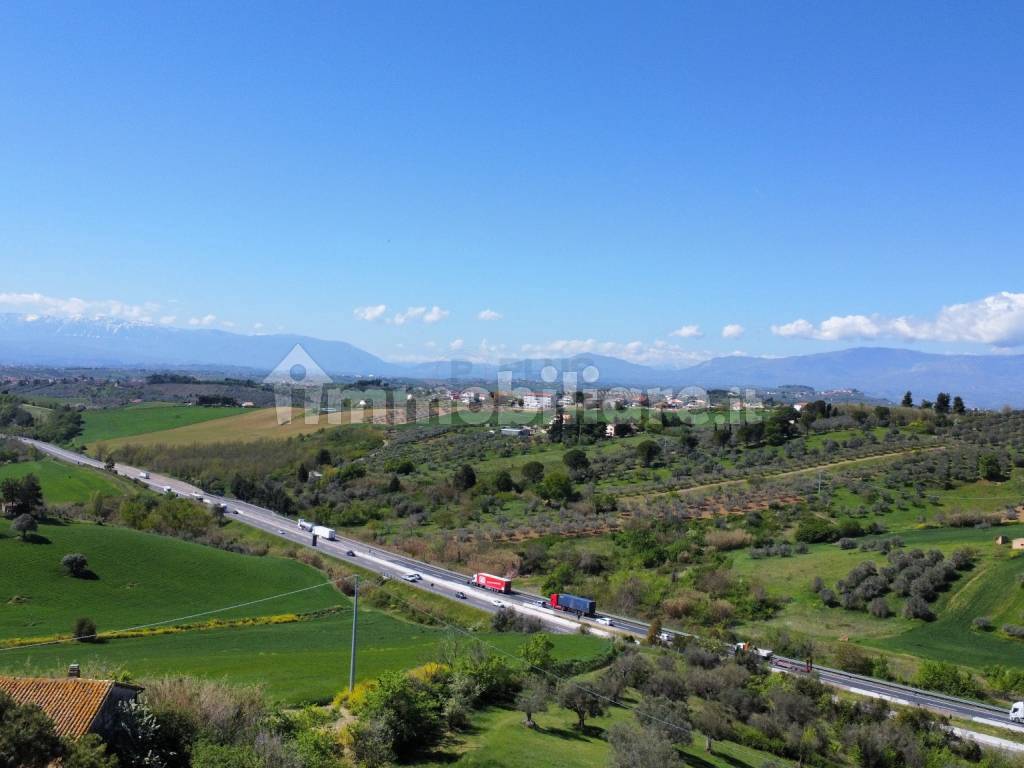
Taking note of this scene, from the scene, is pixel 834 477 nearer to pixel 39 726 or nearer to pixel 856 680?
pixel 856 680

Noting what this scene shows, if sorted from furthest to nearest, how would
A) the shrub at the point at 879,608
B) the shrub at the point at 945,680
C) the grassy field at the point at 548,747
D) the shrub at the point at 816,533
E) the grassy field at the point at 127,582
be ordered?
1. the shrub at the point at 816,533
2. the shrub at the point at 879,608
3. the grassy field at the point at 127,582
4. the shrub at the point at 945,680
5. the grassy field at the point at 548,747

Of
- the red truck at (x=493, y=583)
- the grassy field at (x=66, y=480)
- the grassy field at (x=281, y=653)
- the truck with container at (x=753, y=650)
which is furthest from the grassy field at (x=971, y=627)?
the grassy field at (x=66, y=480)

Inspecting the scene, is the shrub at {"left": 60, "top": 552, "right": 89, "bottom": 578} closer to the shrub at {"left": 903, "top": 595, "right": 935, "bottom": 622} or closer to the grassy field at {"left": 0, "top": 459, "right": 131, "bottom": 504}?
the grassy field at {"left": 0, "top": 459, "right": 131, "bottom": 504}

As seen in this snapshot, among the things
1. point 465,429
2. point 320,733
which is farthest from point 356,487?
point 320,733

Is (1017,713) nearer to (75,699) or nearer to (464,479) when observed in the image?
(75,699)

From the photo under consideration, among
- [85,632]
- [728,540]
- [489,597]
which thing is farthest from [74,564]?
[728,540]

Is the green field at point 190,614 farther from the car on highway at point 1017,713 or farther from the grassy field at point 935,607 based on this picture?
the car on highway at point 1017,713

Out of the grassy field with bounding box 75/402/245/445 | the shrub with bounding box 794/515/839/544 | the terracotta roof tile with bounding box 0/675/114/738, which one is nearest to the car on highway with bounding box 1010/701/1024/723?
the shrub with bounding box 794/515/839/544
